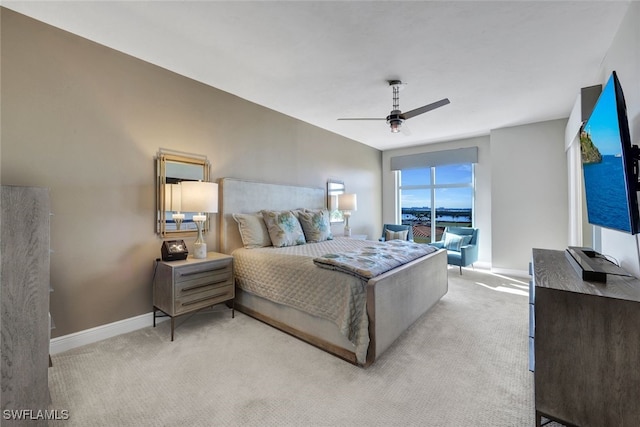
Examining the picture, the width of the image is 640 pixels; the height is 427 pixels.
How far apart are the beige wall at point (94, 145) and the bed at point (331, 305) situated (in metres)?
0.44

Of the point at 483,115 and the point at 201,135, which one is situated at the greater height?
the point at 483,115

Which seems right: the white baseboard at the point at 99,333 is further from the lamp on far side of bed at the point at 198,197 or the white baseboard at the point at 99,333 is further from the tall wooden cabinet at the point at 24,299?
the lamp on far side of bed at the point at 198,197

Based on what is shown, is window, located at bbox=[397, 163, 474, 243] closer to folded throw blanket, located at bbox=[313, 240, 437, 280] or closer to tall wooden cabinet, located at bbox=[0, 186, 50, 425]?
folded throw blanket, located at bbox=[313, 240, 437, 280]

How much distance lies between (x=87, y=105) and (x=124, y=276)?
158 cm

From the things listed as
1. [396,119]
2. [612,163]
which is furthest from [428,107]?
[612,163]

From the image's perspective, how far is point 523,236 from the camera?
4625mm

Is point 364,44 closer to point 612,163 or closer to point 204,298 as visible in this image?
point 612,163

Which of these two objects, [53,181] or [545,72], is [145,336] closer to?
[53,181]

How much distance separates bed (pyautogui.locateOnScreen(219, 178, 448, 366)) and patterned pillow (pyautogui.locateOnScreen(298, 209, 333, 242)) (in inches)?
Answer: 20.6

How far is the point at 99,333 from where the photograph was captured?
2.41 m

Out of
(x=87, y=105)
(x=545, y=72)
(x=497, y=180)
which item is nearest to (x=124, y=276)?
(x=87, y=105)

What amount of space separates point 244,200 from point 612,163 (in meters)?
3.31

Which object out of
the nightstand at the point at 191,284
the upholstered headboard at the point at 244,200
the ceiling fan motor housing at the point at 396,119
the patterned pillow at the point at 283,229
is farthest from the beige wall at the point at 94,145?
the ceiling fan motor housing at the point at 396,119

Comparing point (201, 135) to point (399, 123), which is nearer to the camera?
point (399, 123)
